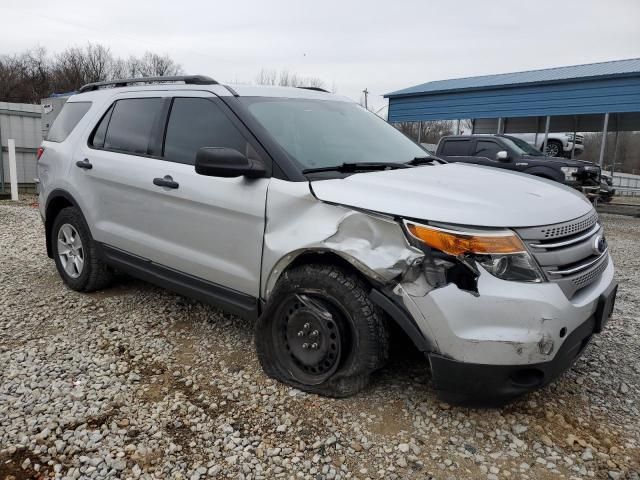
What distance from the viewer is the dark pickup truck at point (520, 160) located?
1098 cm

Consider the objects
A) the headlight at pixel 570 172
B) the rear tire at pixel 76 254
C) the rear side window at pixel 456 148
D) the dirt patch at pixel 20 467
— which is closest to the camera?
the dirt patch at pixel 20 467

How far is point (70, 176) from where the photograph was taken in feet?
14.6

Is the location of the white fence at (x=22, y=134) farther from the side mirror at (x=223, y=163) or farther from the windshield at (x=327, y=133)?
the side mirror at (x=223, y=163)

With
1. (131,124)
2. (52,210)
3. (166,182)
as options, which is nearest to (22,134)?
(52,210)

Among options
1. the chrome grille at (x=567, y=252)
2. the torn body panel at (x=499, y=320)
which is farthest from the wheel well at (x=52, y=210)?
the chrome grille at (x=567, y=252)

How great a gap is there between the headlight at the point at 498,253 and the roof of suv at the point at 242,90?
1.83 metres

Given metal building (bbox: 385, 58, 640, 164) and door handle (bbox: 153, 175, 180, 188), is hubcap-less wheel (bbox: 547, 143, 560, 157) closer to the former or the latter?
metal building (bbox: 385, 58, 640, 164)

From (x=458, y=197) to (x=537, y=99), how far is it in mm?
16484

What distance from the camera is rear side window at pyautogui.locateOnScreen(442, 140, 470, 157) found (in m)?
11.8

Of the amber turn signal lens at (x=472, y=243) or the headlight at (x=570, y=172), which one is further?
the headlight at (x=570, y=172)

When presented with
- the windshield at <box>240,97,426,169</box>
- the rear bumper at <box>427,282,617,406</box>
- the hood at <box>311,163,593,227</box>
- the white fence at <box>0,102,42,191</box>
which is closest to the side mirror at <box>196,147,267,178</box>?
the windshield at <box>240,97,426,169</box>

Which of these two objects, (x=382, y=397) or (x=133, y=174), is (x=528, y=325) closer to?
(x=382, y=397)

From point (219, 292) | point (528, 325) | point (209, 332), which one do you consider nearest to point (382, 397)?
point (528, 325)

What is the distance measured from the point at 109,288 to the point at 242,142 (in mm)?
2442
